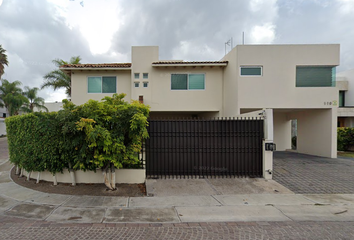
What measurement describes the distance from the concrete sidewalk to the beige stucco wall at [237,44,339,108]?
19.2 ft

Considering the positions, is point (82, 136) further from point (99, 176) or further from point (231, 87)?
point (231, 87)

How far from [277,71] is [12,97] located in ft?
101

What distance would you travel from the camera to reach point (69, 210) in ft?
15.3

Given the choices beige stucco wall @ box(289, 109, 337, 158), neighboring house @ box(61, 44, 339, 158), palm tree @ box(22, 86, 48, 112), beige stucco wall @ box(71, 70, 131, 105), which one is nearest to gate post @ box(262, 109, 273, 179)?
neighboring house @ box(61, 44, 339, 158)

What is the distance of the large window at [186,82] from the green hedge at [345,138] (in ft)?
38.8

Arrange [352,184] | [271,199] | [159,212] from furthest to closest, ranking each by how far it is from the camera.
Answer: [352,184]
[271,199]
[159,212]

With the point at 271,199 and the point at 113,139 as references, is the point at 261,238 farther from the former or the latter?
the point at 113,139

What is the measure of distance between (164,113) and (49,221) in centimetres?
949

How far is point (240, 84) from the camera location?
10305 millimetres

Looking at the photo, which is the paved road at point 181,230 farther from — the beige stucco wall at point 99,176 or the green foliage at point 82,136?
the beige stucco wall at point 99,176

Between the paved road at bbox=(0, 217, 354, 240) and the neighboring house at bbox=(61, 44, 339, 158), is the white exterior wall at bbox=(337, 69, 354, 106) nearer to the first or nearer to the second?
the neighboring house at bbox=(61, 44, 339, 158)

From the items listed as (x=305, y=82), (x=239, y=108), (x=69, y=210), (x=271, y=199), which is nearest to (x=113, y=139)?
(x=69, y=210)

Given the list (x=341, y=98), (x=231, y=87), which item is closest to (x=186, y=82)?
(x=231, y=87)

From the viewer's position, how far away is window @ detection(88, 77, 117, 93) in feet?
39.7
